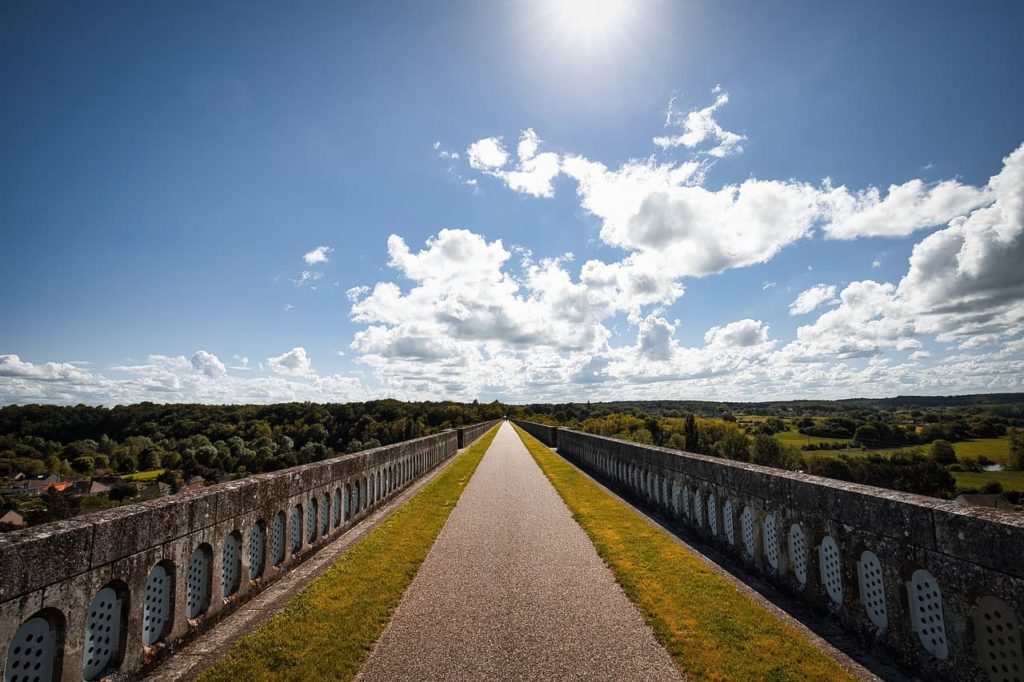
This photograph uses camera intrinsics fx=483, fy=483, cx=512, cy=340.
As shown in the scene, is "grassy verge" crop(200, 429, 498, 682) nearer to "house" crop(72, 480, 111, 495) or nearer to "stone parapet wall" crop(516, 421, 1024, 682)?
"stone parapet wall" crop(516, 421, 1024, 682)

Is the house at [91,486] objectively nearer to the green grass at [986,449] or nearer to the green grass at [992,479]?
the green grass at [992,479]

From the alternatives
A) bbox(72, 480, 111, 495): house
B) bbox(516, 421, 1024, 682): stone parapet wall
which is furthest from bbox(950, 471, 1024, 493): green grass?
bbox(72, 480, 111, 495): house

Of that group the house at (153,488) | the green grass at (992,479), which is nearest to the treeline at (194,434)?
the house at (153,488)

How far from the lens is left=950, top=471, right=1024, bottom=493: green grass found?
53425 mm

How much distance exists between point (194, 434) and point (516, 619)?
12060 cm

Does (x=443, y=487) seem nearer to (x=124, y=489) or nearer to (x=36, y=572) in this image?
(x=36, y=572)

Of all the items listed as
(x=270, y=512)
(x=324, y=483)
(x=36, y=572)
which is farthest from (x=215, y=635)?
(x=324, y=483)

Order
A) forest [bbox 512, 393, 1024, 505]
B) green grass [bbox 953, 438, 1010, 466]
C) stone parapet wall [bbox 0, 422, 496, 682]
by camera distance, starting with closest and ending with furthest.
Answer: stone parapet wall [bbox 0, 422, 496, 682] < forest [bbox 512, 393, 1024, 505] < green grass [bbox 953, 438, 1010, 466]

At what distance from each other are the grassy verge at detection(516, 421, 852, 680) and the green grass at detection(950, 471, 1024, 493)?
212ft

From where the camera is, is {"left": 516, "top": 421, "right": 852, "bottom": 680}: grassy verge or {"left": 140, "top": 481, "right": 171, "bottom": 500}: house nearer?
{"left": 516, "top": 421, "right": 852, "bottom": 680}: grassy verge

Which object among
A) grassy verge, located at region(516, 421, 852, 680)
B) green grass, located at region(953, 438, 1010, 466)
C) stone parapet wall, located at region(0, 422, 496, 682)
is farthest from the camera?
green grass, located at region(953, 438, 1010, 466)

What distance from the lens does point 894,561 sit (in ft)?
12.7

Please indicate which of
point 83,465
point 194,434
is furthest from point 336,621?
point 194,434

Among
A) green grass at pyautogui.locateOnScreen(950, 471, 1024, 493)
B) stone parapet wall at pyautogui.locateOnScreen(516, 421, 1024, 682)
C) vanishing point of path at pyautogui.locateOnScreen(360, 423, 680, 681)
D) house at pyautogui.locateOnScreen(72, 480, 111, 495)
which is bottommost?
green grass at pyautogui.locateOnScreen(950, 471, 1024, 493)
